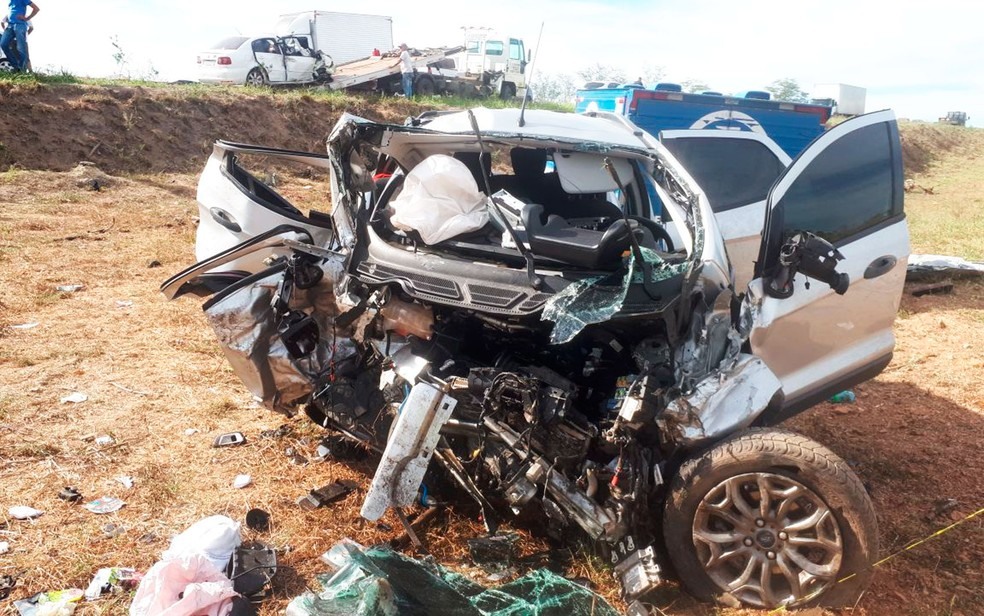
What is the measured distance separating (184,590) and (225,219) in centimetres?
210

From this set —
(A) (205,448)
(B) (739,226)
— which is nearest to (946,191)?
(B) (739,226)

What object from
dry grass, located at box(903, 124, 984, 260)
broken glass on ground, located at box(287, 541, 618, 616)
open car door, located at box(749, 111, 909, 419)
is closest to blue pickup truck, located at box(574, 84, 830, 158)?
dry grass, located at box(903, 124, 984, 260)

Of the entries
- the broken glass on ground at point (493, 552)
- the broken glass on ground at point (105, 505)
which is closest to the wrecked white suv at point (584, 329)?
the broken glass on ground at point (493, 552)

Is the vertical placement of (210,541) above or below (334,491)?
above

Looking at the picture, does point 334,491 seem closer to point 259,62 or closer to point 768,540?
point 768,540

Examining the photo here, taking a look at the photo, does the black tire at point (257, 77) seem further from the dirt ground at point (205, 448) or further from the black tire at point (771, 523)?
the black tire at point (771, 523)

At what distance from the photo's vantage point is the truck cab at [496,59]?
26359mm

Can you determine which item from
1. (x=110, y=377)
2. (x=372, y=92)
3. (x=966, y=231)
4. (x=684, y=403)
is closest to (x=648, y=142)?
(x=684, y=403)

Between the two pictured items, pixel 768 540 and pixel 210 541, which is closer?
pixel 768 540

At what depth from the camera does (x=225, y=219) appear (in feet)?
13.0

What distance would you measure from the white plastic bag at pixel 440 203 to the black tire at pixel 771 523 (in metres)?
1.48

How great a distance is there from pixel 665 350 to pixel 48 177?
12687 millimetres

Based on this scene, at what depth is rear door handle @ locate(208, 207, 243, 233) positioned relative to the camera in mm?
3922

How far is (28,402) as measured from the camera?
4496 millimetres
